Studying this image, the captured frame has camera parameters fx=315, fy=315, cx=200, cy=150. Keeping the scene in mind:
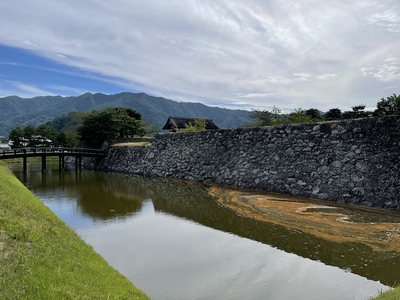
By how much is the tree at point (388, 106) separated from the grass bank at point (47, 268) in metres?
21.2

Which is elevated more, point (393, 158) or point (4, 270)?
point (393, 158)

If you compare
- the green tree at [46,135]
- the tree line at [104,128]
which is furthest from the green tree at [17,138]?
the tree line at [104,128]

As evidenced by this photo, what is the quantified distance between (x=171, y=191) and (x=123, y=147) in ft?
46.9

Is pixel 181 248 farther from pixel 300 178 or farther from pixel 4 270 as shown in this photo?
pixel 300 178

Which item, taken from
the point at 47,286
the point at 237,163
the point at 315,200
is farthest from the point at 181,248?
the point at 237,163

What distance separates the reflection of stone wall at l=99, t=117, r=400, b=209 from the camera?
12.2 meters

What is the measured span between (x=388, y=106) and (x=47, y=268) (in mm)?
24189

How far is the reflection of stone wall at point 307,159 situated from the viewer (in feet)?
40.0

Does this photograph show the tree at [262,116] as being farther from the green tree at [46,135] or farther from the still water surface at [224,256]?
the green tree at [46,135]

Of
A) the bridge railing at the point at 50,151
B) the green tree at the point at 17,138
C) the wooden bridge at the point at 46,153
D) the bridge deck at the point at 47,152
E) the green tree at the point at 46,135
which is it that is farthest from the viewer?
the green tree at the point at 46,135

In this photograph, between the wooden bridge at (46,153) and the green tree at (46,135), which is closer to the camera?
the wooden bridge at (46,153)

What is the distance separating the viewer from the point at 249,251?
25.4 feet

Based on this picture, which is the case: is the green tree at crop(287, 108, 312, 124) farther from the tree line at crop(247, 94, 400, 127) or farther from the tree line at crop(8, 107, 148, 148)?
the tree line at crop(8, 107, 148, 148)

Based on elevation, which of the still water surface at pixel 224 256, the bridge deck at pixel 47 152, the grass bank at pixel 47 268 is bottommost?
the still water surface at pixel 224 256
